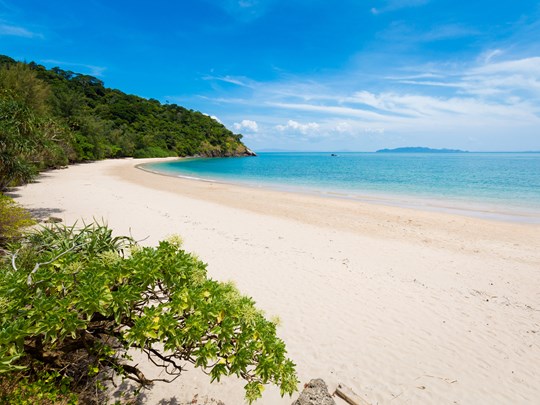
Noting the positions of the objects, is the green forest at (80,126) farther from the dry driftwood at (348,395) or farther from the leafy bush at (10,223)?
the dry driftwood at (348,395)

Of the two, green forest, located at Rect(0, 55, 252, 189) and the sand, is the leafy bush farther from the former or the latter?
green forest, located at Rect(0, 55, 252, 189)

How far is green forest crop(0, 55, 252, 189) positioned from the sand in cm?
330

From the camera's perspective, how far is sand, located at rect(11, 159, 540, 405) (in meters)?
4.48

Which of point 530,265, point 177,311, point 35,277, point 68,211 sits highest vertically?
point 35,277

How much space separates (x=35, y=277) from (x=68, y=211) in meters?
13.6

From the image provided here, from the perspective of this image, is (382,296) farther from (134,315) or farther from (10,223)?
(10,223)

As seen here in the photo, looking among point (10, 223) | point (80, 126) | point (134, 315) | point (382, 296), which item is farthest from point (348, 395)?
point (80, 126)

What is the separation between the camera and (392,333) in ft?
18.6

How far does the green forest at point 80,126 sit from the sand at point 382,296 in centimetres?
330

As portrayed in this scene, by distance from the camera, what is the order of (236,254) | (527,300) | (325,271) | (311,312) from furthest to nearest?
(236,254) → (325,271) → (527,300) → (311,312)

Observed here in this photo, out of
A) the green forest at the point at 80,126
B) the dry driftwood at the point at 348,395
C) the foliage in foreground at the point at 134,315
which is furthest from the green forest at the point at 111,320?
the green forest at the point at 80,126

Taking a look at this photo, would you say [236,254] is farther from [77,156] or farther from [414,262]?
[77,156]

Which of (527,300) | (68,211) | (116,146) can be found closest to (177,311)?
(527,300)

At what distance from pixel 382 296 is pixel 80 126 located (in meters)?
61.5
